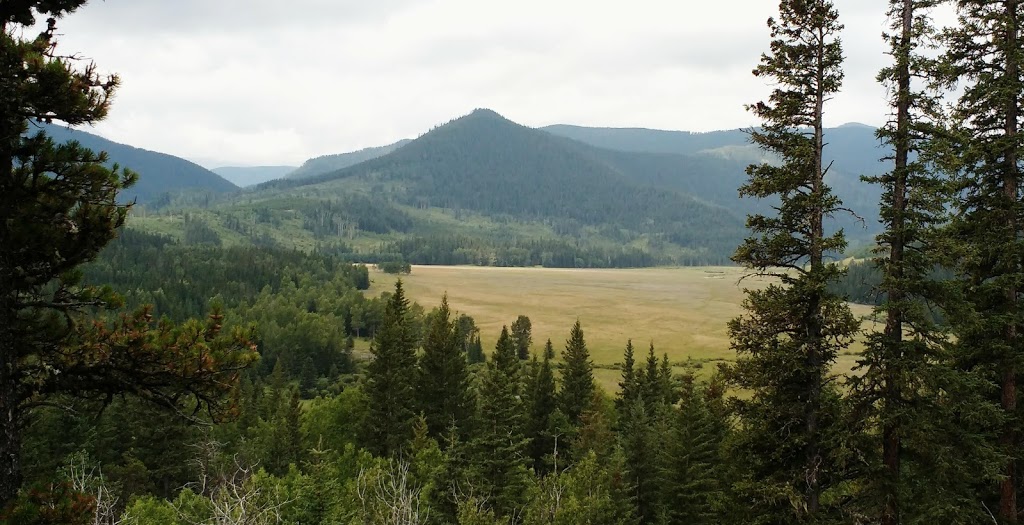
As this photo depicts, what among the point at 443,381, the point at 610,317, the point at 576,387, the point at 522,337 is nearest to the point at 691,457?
the point at 443,381

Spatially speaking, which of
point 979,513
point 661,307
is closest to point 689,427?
point 979,513

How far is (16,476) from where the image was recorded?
24.5 ft

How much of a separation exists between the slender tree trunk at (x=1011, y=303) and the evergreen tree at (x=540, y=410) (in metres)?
31.4

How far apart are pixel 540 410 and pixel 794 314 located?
34.8 meters

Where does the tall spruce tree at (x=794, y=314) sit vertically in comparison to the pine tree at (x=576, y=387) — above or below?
above

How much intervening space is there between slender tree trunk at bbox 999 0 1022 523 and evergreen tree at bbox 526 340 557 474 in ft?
103

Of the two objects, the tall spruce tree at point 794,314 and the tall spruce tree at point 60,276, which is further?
the tall spruce tree at point 794,314

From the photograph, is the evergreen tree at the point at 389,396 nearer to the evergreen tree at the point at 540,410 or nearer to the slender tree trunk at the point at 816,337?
the evergreen tree at the point at 540,410

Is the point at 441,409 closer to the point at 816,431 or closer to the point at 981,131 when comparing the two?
the point at 816,431

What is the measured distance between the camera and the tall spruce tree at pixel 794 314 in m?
13.6

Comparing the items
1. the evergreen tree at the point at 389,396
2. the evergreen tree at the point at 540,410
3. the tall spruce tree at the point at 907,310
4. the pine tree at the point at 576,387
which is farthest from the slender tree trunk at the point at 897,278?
the pine tree at the point at 576,387

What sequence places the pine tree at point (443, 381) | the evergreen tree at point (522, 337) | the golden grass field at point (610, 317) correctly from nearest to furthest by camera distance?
the pine tree at point (443, 381) → the evergreen tree at point (522, 337) → the golden grass field at point (610, 317)

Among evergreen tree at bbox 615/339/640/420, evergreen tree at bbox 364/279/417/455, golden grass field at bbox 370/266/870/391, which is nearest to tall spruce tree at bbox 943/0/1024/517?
evergreen tree at bbox 364/279/417/455

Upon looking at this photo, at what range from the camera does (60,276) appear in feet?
26.6
